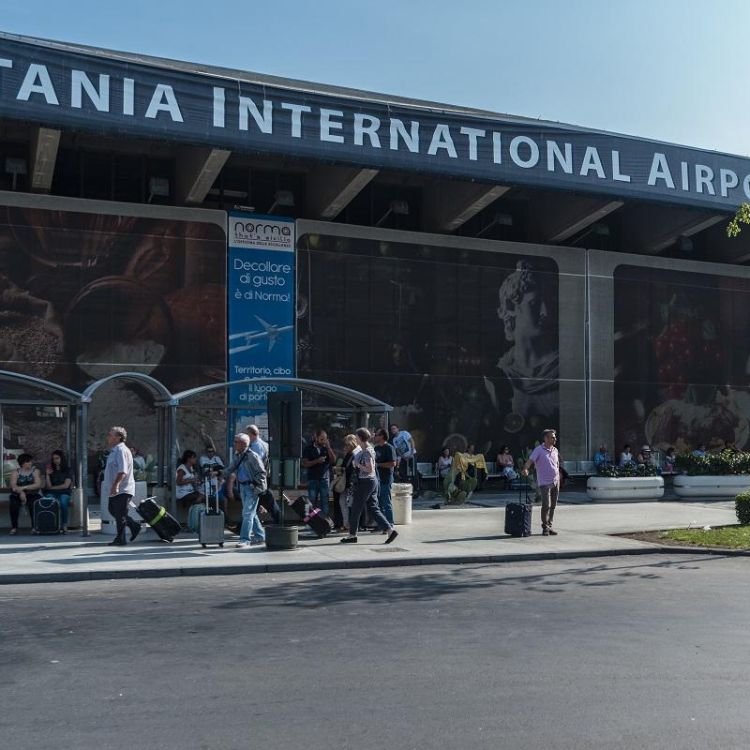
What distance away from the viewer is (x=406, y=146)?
2286 cm

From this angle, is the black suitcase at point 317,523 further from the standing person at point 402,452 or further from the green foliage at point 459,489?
the green foliage at point 459,489

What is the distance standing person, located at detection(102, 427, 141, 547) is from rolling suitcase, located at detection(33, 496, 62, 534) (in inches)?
58.5

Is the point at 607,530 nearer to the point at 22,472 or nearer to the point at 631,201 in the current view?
the point at 22,472

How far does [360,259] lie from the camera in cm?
2528

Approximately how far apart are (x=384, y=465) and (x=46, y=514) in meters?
5.52

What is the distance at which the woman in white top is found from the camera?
1597cm

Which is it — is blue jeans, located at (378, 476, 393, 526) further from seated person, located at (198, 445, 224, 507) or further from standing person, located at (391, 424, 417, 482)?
standing person, located at (391, 424, 417, 482)

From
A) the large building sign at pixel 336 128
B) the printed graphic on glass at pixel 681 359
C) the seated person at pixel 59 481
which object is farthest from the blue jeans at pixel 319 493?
the printed graphic on glass at pixel 681 359

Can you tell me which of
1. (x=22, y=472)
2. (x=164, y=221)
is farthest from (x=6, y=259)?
(x=22, y=472)

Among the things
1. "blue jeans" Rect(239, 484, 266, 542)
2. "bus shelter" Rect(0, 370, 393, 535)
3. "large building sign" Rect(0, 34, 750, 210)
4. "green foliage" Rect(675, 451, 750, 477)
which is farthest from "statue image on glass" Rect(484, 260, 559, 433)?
"blue jeans" Rect(239, 484, 266, 542)

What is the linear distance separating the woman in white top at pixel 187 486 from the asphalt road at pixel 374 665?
4.71 m

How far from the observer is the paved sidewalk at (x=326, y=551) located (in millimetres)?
12016

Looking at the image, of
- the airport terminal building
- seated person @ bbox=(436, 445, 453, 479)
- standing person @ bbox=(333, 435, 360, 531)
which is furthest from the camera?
seated person @ bbox=(436, 445, 453, 479)

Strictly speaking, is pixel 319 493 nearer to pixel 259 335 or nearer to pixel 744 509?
pixel 744 509
